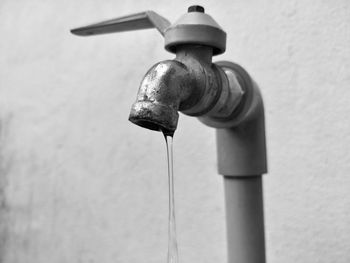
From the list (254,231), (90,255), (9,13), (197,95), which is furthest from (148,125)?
(9,13)

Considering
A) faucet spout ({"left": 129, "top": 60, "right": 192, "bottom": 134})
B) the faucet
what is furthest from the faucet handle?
faucet spout ({"left": 129, "top": 60, "right": 192, "bottom": 134})

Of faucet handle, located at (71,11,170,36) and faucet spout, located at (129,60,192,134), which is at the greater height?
faucet handle, located at (71,11,170,36)

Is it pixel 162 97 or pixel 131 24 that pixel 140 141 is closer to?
pixel 131 24

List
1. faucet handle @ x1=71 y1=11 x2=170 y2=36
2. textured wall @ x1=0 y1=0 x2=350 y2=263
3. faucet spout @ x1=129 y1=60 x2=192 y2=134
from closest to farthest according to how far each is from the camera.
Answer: faucet spout @ x1=129 y1=60 x2=192 y2=134
faucet handle @ x1=71 y1=11 x2=170 y2=36
textured wall @ x1=0 y1=0 x2=350 y2=263

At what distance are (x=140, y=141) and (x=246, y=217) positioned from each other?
0.93 ft

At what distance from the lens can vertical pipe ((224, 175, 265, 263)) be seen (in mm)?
398

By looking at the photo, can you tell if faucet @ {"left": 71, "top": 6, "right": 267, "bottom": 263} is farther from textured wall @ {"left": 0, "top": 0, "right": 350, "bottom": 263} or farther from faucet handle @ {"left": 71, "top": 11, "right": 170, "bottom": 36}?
textured wall @ {"left": 0, "top": 0, "right": 350, "bottom": 263}

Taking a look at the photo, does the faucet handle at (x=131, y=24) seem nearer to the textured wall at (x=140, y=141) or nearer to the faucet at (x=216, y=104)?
the faucet at (x=216, y=104)

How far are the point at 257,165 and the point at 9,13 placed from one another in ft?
2.14

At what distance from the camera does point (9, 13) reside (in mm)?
802

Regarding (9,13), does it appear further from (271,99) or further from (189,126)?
(271,99)

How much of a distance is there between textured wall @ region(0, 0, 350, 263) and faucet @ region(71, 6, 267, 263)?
134 millimetres

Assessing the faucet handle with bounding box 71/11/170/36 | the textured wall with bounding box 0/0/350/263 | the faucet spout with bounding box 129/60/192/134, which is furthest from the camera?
the textured wall with bounding box 0/0/350/263

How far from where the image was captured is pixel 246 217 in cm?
40
